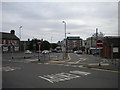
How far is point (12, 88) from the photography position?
8094mm

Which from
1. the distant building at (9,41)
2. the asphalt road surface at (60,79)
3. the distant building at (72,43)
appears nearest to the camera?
the asphalt road surface at (60,79)

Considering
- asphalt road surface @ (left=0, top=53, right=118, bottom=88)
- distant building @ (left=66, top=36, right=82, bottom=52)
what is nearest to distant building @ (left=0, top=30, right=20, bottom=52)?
asphalt road surface @ (left=0, top=53, right=118, bottom=88)

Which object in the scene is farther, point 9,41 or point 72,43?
point 72,43

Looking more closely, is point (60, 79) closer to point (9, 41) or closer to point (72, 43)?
point (9, 41)

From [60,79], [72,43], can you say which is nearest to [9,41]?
[60,79]

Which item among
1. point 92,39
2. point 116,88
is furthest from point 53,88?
point 92,39

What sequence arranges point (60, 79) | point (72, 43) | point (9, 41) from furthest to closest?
point (72, 43) → point (9, 41) → point (60, 79)

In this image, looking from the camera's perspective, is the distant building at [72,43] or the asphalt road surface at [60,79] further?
the distant building at [72,43]

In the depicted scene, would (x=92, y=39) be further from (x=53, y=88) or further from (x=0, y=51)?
(x=53, y=88)

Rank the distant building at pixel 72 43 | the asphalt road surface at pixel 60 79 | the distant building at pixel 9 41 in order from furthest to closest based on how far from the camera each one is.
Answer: the distant building at pixel 72 43 < the distant building at pixel 9 41 < the asphalt road surface at pixel 60 79

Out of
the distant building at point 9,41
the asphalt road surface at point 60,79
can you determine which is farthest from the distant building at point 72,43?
the asphalt road surface at point 60,79

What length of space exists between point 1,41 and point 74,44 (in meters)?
115

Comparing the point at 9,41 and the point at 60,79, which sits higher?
the point at 9,41

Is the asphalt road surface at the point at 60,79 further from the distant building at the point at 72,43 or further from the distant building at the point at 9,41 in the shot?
the distant building at the point at 72,43
